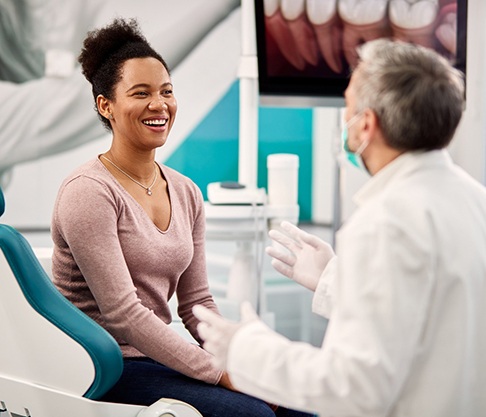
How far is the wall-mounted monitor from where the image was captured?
3.03 m

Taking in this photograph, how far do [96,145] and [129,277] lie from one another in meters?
2.71

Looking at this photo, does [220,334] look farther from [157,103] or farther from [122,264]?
[157,103]

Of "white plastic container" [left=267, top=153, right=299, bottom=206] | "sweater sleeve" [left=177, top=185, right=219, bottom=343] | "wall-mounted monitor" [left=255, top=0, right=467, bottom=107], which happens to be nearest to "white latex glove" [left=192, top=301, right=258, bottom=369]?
"sweater sleeve" [left=177, top=185, right=219, bottom=343]

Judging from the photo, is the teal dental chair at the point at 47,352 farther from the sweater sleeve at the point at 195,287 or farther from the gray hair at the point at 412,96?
the gray hair at the point at 412,96

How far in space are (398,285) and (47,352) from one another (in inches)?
30.7

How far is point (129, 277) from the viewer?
1707mm

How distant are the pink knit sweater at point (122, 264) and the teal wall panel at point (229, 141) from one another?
8.04 ft

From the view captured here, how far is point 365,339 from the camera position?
1117mm

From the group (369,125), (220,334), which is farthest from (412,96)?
(220,334)

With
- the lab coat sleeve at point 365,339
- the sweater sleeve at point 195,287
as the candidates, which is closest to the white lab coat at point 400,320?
the lab coat sleeve at point 365,339

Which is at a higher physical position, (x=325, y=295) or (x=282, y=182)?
(x=325, y=295)

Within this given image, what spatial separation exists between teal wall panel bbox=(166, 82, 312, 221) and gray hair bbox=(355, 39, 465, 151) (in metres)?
3.13

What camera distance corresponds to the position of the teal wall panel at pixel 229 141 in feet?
14.3

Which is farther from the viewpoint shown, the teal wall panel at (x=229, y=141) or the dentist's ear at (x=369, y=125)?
the teal wall panel at (x=229, y=141)
